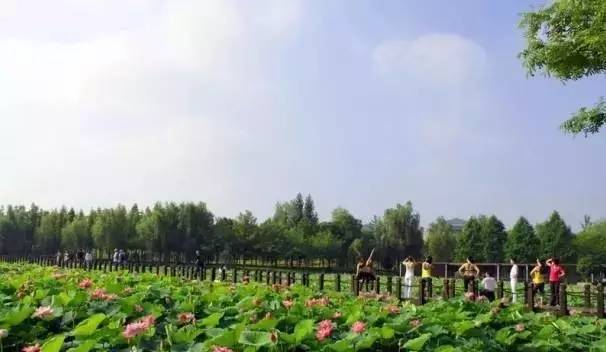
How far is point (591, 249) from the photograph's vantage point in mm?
58281

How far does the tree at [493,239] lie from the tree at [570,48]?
56496 millimetres

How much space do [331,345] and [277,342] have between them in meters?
0.28

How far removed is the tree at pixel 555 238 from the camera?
62.0 meters

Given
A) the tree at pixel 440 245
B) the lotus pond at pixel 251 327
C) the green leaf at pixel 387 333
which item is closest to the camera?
the lotus pond at pixel 251 327

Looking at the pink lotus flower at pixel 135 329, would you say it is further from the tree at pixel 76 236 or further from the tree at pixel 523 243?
the tree at pixel 76 236

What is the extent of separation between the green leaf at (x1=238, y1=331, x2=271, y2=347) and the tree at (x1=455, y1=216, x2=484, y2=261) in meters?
65.4

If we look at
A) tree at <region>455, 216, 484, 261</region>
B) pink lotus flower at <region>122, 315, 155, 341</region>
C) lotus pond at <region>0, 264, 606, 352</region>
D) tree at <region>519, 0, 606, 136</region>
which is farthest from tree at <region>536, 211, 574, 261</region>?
pink lotus flower at <region>122, 315, 155, 341</region>

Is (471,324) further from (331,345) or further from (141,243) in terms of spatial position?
(141,243)

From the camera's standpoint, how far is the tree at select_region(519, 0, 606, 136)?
1103 centimetres

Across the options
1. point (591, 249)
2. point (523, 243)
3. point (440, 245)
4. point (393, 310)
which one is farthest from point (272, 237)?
point (393, 310)

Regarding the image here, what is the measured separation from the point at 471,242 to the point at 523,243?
212 inches

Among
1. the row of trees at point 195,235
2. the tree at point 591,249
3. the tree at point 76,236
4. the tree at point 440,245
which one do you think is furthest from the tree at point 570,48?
the tree at point 440,245

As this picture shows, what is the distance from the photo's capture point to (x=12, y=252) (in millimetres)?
67875

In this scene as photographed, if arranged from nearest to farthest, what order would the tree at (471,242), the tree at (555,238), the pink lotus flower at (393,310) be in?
the pink lotus flower at (393,310) → the tree at (555,238) → the tree at (471,242)
